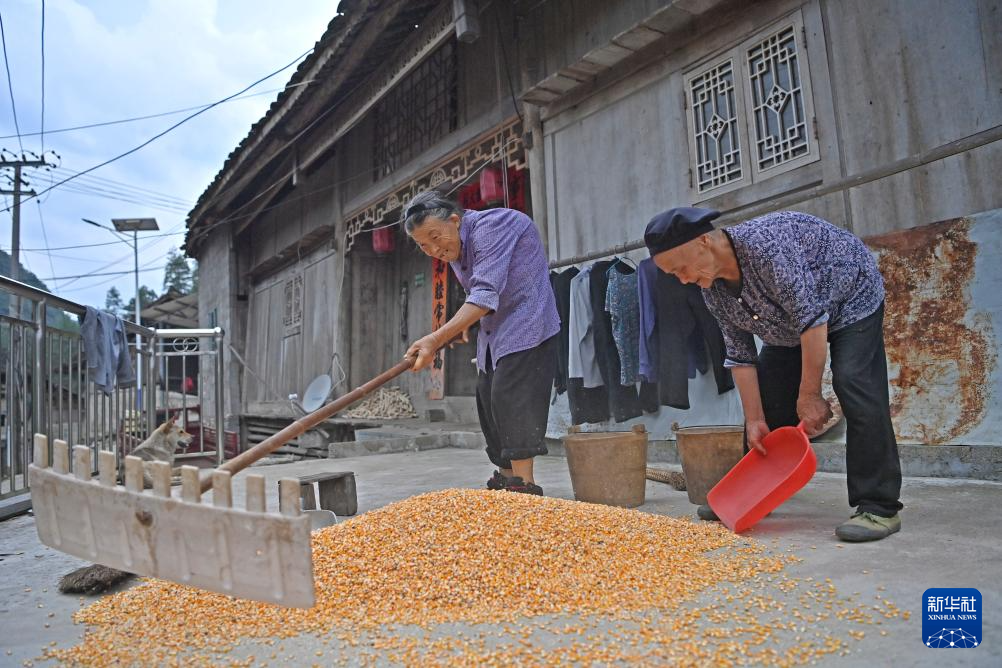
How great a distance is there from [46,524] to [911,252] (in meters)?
3.68

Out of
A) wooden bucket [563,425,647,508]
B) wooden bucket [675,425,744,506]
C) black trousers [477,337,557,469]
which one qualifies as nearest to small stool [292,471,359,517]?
black trousers [477,337,557,469]

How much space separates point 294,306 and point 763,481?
1010 cm

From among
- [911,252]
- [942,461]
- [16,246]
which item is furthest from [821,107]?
[16,246]

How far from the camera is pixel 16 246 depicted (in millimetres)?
16125

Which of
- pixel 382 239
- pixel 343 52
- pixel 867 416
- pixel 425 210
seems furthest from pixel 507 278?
pixel 382 239

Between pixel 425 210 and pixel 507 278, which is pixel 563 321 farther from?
pixel 425 210

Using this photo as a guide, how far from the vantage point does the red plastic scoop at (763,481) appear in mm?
2072

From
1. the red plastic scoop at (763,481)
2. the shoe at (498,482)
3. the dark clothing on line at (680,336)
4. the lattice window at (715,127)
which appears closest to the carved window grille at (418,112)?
the lattice window at (715,127)

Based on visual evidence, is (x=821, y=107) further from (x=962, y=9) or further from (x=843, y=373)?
(x=843, y=373)

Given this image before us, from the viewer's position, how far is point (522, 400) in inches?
102

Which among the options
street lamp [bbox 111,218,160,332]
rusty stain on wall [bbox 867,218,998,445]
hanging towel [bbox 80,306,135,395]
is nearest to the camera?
rusty stain on wall [bbox 867,218,998,445]

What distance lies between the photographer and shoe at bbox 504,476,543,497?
256cm

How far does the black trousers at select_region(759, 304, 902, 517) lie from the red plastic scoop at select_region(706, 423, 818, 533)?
149 mm

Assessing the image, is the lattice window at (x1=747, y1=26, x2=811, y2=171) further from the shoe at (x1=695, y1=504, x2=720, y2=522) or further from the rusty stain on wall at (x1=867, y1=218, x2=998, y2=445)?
the shoe at (x1=695, y1=504, x2=720, y2=522)
